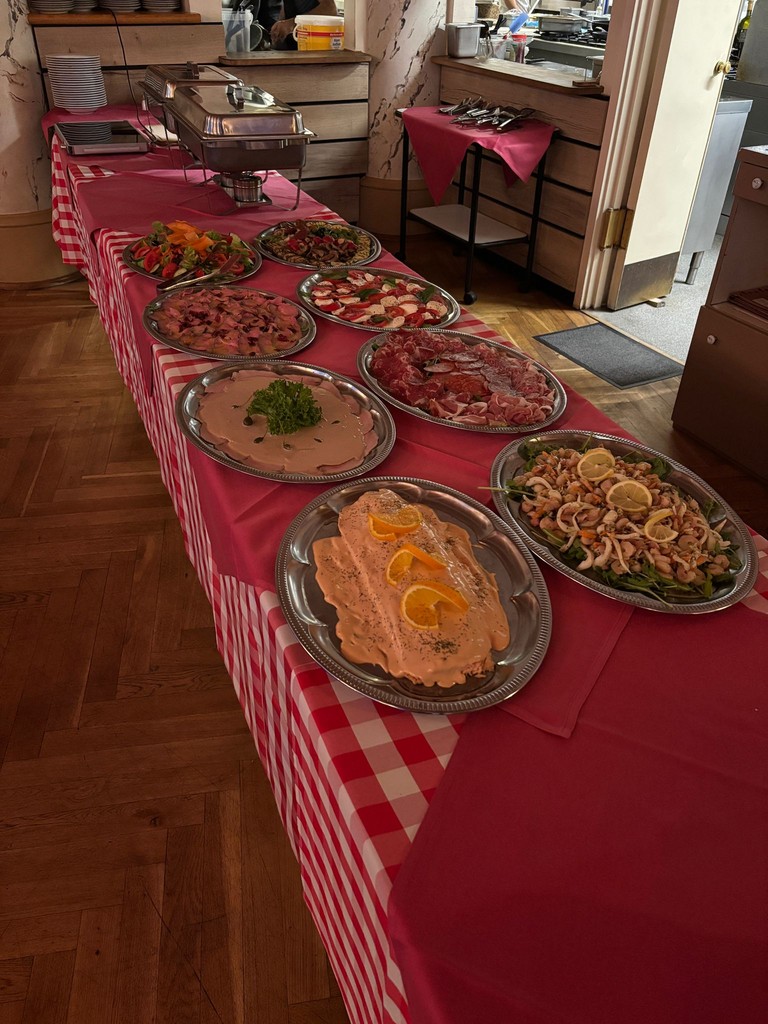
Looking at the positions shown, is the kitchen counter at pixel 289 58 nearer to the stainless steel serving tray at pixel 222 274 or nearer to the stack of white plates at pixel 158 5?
the stack of white plates at pixel 158 5

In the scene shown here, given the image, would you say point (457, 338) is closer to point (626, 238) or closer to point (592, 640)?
point (592, 640)

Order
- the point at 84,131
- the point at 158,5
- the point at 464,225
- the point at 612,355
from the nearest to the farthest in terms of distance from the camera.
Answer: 1. the point at 84,131
2. the point at 612,355
3. the point at 158,5
4. the point at 464,225

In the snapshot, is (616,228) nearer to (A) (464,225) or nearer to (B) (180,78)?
(A) (464,225)

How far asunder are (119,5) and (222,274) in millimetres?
2122

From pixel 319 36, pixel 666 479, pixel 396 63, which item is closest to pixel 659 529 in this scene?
pixel 666 479

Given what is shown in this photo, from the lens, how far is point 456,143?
307cm

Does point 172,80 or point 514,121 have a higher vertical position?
point 172,80

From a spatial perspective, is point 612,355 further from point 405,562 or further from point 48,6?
point 48,6

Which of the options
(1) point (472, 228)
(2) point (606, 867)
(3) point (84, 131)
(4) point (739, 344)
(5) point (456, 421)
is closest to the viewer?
(2) point (606, 867)

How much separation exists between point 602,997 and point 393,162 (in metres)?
3.91

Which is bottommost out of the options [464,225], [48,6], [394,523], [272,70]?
[464,225]

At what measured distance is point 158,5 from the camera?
3.06 meters

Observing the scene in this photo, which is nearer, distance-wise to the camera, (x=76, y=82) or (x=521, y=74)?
(x=76, y=82)

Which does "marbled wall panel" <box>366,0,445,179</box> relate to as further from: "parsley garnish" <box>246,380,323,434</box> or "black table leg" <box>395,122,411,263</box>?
"parsley garnish" <box>246,380,323,434</box>
